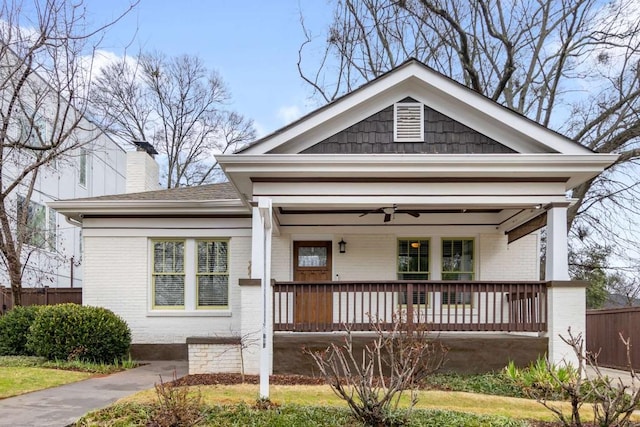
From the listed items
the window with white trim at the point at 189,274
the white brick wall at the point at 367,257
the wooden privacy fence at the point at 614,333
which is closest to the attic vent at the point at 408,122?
the white brick wall at the point at 367,257

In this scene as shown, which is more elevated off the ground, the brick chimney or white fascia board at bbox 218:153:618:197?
the brick chimney

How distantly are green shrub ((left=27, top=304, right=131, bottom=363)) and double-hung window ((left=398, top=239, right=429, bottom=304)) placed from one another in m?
6.36

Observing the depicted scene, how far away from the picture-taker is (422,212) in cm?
1231

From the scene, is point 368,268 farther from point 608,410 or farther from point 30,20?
point 30,20

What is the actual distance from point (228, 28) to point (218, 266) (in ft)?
25.6

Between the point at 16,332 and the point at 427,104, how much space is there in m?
10.0

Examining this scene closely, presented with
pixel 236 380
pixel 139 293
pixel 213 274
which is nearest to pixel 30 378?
pixel 236 380

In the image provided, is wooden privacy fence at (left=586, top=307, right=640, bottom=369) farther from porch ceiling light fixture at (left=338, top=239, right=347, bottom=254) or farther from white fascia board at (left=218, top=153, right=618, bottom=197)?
porch ceiling light fixture at (left=338, top=239, right=347, bottom=254)

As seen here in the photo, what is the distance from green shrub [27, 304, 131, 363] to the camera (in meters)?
10.7

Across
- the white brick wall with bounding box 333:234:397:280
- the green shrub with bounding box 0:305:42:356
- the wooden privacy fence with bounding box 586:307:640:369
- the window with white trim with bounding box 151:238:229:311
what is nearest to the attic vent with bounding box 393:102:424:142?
the white brick wall with bounding box 333:234:397:280

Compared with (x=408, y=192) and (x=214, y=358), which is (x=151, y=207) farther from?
(x=408, y=192)

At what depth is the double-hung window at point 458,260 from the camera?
40.9ft

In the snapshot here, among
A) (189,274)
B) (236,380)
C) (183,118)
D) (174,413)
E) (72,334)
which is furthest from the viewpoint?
(183,118)

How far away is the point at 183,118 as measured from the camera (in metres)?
31.8
